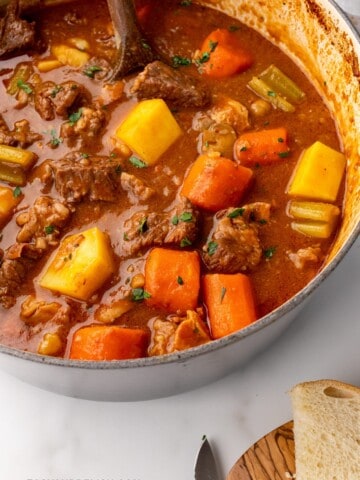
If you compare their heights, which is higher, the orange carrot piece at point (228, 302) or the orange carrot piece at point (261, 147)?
the orange carrot piece at point (261, 147)

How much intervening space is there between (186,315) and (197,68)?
151 cm

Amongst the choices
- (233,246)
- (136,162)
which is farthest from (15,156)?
(233,246)

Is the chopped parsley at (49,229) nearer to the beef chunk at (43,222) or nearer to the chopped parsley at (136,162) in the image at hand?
the beef chunk at (43,222)

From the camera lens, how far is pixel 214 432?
11.0 feet

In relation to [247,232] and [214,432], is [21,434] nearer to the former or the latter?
[214,432]

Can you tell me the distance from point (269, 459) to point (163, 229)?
1.11m

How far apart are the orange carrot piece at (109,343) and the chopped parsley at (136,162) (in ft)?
2.87

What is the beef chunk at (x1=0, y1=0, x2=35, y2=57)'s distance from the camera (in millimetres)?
4117

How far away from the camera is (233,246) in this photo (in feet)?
10.8

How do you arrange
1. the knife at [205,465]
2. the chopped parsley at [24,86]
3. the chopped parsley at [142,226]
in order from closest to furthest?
1. the knife at [205,465]
2. the chopped parsley at [142,226]
3. the chopped parsley at [24,86]

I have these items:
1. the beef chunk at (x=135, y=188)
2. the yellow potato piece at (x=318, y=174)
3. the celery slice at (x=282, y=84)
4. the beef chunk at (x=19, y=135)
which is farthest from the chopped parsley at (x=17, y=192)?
the celery slice at (x=282, y=84)

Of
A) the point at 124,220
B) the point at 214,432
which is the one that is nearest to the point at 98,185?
the point at 124,220

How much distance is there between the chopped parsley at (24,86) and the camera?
158 inches

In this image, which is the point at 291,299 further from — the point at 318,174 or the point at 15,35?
the point at 15,35
